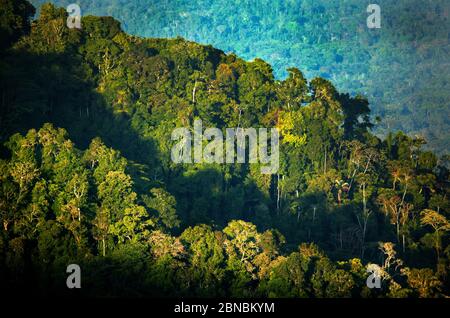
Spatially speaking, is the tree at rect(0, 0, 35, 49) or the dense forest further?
the tree at rect(0, 0, 35, 49)

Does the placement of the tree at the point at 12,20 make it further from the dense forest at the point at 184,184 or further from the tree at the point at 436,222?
the tree at the point at 436,222

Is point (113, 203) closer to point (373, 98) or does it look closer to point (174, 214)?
point (174, 214)

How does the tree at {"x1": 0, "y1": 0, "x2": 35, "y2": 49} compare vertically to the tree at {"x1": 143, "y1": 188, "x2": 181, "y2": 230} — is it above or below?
above

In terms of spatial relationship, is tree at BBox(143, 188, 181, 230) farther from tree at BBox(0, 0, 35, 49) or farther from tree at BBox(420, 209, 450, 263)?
tree at BBox(0, 0, 35, 49)

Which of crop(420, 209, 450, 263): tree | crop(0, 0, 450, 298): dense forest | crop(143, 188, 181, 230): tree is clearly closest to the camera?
crop(0, 0, 450, 298): dense forest

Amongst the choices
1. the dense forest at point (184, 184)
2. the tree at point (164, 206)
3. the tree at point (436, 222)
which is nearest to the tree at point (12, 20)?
the dense forest at point (184, 184)

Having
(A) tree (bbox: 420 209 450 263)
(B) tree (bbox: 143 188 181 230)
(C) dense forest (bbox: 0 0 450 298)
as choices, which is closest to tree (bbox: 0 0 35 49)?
(C) dense forest (bbox: 0 0 450 298)

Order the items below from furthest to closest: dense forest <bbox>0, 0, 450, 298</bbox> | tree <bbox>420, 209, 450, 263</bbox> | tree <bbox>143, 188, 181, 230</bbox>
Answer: tree <bbox>420, 209, 450, 263</bbox> < tree <bbox>143, 188, 181, 230</bbox> < dense forest <bbox>0, 0, 450, 298</bbox>

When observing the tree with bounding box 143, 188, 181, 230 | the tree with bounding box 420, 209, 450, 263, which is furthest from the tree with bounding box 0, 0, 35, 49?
the tree with bounding box 420, 209, 450, 263
